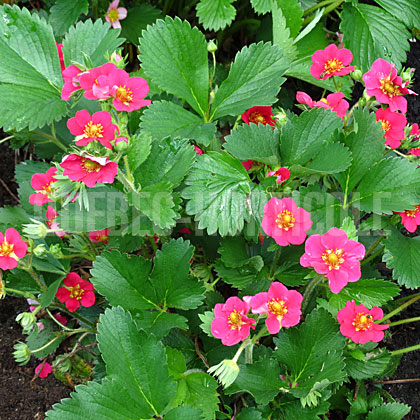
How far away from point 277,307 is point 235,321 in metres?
0.10

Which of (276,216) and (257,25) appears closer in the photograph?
(276,216)

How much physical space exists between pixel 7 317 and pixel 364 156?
4.45ft

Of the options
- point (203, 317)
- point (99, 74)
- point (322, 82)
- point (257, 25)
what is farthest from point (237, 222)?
point (257, 25)

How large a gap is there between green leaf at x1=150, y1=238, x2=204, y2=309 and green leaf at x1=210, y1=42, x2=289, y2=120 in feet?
1.33

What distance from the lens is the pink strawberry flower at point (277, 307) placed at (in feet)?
3.79

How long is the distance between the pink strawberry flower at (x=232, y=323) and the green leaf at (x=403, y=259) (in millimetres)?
431

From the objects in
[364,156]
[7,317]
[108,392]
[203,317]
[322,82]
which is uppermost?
[322,82]

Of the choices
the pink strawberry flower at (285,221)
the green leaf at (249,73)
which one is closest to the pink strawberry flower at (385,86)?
the green leaf at (249,73)

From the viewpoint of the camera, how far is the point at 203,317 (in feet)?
4.17

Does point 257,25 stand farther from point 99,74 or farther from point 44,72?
point 99,74

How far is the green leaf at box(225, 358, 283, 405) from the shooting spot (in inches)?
50.8

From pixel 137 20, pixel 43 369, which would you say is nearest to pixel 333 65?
pixel 137 20

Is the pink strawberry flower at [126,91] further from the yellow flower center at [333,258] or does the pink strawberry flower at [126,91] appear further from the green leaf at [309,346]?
the green leaf at [309,346]

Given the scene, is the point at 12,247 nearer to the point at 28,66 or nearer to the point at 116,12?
the point at 28,66
